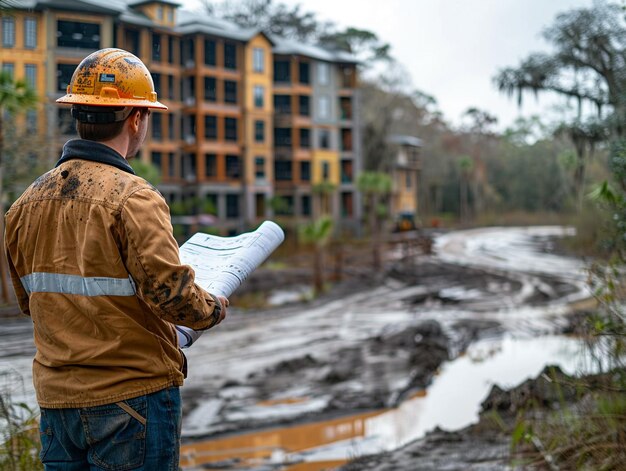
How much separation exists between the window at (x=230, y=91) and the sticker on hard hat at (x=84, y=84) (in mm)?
38579

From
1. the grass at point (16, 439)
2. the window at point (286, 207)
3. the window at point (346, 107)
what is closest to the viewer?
the grass at point (16, 439)

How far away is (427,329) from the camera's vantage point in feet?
59.4

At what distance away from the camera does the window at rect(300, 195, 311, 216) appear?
4953 centimetres

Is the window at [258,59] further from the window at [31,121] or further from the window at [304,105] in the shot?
the window at [31,121]

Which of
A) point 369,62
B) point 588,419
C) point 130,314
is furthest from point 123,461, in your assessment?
point 369,62

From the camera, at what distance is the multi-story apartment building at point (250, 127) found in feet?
113

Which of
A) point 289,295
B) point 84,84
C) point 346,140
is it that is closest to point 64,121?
point 289,295

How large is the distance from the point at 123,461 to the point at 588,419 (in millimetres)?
4109

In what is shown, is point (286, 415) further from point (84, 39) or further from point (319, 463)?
point (84, 39)

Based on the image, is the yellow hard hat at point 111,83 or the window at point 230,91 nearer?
the yellow hard hat at point 111,83

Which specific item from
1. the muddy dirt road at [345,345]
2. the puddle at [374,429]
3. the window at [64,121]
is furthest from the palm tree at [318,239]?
the puddle at [374,429]

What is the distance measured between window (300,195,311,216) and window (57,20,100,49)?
130 feet

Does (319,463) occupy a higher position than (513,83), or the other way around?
(513,83)

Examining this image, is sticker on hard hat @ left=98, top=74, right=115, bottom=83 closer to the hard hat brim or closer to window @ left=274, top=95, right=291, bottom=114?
the hard hat brim
